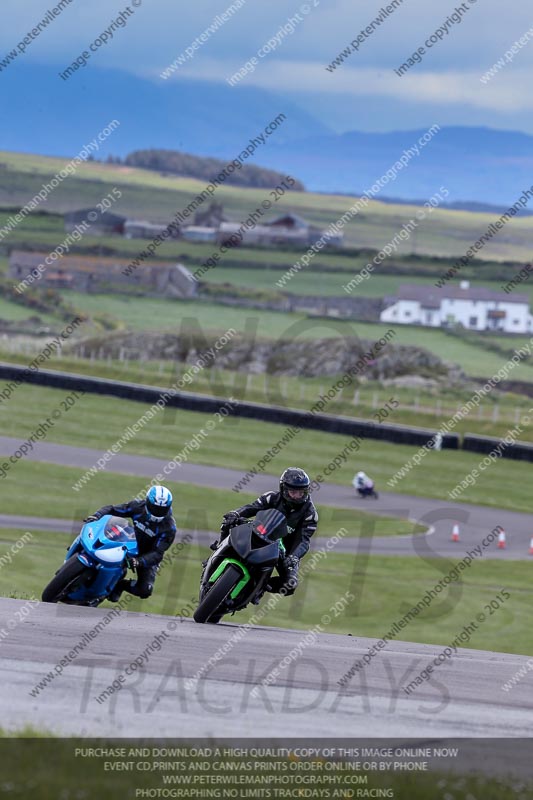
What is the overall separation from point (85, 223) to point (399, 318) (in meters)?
45.2

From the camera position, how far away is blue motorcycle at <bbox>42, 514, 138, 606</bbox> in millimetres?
11008

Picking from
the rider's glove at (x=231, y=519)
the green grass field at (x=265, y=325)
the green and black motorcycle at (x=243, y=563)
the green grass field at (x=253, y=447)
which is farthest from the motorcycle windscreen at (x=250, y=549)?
the green grass field at (x=265, y=325)

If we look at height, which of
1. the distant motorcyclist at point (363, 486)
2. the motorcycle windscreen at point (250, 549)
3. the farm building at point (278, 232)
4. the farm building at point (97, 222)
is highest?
the farm building at point (278, 232)

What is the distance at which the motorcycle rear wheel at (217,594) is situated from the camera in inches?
408

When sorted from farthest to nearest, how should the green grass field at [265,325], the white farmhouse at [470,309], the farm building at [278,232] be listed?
the farm building at [278,232] → the white farmhouse at [470,309] → the green grass field at [265,325]

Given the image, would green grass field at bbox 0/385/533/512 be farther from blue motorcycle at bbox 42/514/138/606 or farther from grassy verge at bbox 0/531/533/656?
blue motorcycle at bbox 42/514/138/606

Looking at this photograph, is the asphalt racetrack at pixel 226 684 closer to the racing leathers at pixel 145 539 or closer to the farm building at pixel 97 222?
the racing leathers at pixel 145 539

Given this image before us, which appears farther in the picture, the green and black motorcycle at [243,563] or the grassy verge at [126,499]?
the grassy verge at [126,499]

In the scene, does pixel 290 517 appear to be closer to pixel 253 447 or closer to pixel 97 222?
pixel 253 447

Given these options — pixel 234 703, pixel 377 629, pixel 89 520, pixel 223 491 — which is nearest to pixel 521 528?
pixel 223 491

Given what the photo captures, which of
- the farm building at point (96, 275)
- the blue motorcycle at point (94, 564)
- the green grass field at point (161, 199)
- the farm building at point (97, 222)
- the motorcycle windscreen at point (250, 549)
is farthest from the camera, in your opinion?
the green grass field at point (161, 199)

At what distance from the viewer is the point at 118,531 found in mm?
11227

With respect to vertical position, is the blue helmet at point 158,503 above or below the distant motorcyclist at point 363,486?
below

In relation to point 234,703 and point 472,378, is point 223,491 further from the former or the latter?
point 472,378
